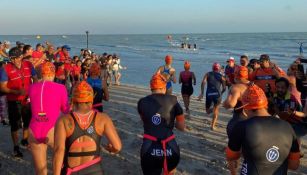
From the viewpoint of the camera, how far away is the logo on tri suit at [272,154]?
3.38 meters

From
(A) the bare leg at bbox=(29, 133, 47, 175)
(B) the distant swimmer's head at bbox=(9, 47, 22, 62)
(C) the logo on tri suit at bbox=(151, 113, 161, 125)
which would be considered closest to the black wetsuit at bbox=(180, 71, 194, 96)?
(B) the distant swimmer's head at bbox=(9, 47, 22, 62)

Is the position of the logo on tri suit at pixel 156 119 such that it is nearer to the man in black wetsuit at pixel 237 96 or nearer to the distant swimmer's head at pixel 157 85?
the distant swimmer's head at pixel 157 85

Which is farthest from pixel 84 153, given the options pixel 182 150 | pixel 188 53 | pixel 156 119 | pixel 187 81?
pixel 188 53

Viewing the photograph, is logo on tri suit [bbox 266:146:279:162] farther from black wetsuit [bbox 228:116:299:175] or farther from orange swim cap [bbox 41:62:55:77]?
orange swim cap [bbox 41:62:55:77]

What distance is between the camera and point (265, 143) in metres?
3.36

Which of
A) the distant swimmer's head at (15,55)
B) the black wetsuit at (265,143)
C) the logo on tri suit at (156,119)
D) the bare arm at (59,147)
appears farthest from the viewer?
the distant swimmer's head at (15,55)

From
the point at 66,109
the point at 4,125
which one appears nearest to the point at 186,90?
the point at 4,125

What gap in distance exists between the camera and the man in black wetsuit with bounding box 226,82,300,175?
11.0 ft

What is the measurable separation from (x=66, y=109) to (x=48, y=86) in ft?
1.27

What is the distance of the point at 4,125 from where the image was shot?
30.7 feet

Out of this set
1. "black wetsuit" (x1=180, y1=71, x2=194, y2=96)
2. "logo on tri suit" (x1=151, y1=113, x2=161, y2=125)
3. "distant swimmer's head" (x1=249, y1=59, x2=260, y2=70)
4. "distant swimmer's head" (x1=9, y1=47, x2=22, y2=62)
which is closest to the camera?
"logo on tri suit" (x1=151, y1=113, x2=161, y2=125)

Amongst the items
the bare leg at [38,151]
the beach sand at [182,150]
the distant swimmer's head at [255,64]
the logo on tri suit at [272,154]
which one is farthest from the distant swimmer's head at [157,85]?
the distant swimmer's head at [255,64]

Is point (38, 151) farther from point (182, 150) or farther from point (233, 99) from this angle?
point (182, 150)

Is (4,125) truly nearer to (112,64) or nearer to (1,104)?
(1,104)
